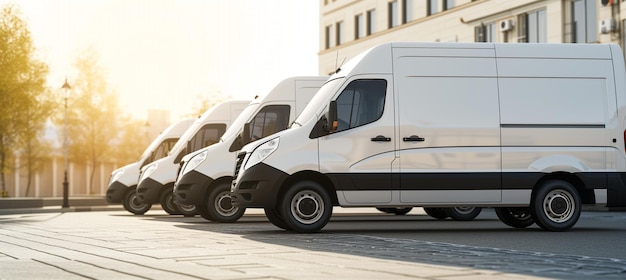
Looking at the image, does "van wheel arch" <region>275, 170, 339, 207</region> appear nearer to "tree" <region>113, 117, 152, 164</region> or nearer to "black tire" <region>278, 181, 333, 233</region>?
"black tire" <region>278, 181, 333, 233</region>

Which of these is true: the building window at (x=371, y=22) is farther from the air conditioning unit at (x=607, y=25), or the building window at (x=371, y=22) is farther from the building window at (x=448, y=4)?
the air conditioning unit at (x=607, y=25)

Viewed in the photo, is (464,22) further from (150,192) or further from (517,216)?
(517,216)

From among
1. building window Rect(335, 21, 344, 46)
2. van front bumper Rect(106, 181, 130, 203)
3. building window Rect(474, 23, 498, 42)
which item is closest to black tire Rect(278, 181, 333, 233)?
van front bumper Rect(106, 181, 130, 203)

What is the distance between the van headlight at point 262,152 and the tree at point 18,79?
30.3 meters

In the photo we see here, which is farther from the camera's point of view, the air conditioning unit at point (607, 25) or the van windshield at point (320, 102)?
the air conditioning unit at point (607, 25)

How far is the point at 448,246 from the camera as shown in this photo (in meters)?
12.1

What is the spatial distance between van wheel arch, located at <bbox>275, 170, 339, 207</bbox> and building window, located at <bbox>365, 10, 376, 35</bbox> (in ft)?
141

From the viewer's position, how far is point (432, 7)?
52156mm

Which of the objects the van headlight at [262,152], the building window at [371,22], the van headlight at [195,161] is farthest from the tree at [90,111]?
the van headlight at [262,152]

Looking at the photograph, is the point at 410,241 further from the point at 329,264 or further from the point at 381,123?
the point at 329,264

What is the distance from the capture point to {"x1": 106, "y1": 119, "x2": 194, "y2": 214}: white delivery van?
88.8 feet

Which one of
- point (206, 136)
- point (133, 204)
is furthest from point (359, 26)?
point (206, 136)

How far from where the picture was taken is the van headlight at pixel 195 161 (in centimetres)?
1980

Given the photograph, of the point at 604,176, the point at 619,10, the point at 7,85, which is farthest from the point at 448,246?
the point at 7,85
